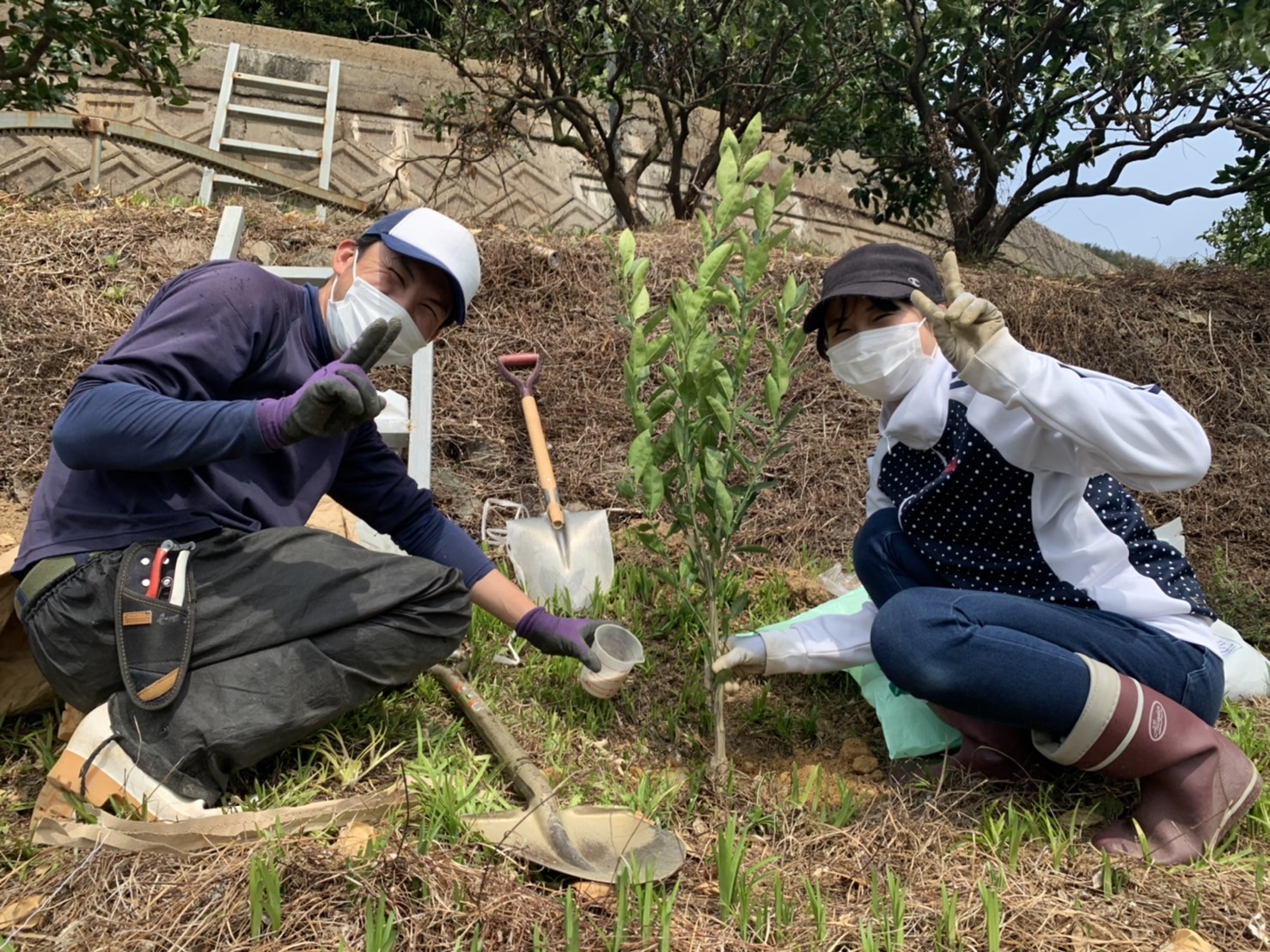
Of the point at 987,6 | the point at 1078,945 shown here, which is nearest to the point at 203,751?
the point at 1078,945

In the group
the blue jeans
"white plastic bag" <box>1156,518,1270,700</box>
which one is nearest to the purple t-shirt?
the blue jeans

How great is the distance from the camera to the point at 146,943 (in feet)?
5.07

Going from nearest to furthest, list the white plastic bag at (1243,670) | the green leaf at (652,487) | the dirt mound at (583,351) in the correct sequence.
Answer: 1. the green leaf at (652,487)
2. the white plastic bag at (1243,670)
3. the dirt mound at (583,351)

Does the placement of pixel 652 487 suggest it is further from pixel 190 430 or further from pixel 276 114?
pixel 276 114

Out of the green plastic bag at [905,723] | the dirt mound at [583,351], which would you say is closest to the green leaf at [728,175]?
the green plastic bag at [905,723]

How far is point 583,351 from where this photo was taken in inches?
185

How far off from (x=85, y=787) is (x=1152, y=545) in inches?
94.0

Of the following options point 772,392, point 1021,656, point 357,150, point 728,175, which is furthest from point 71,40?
point 1021,656

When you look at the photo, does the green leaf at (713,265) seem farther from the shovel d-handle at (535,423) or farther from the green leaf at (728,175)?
the shovel d-handle at (535,423)

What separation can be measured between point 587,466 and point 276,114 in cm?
673

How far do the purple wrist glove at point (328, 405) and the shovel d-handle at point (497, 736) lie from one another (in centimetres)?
82

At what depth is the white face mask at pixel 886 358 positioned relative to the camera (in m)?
2.35

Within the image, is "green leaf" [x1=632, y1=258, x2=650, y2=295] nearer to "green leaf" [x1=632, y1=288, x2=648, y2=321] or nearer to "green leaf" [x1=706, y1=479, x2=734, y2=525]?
"green leaf" [x1=632, y1=288, x2=648, y2=321]

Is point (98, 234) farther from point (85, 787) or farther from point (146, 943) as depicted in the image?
point (146, 943)
